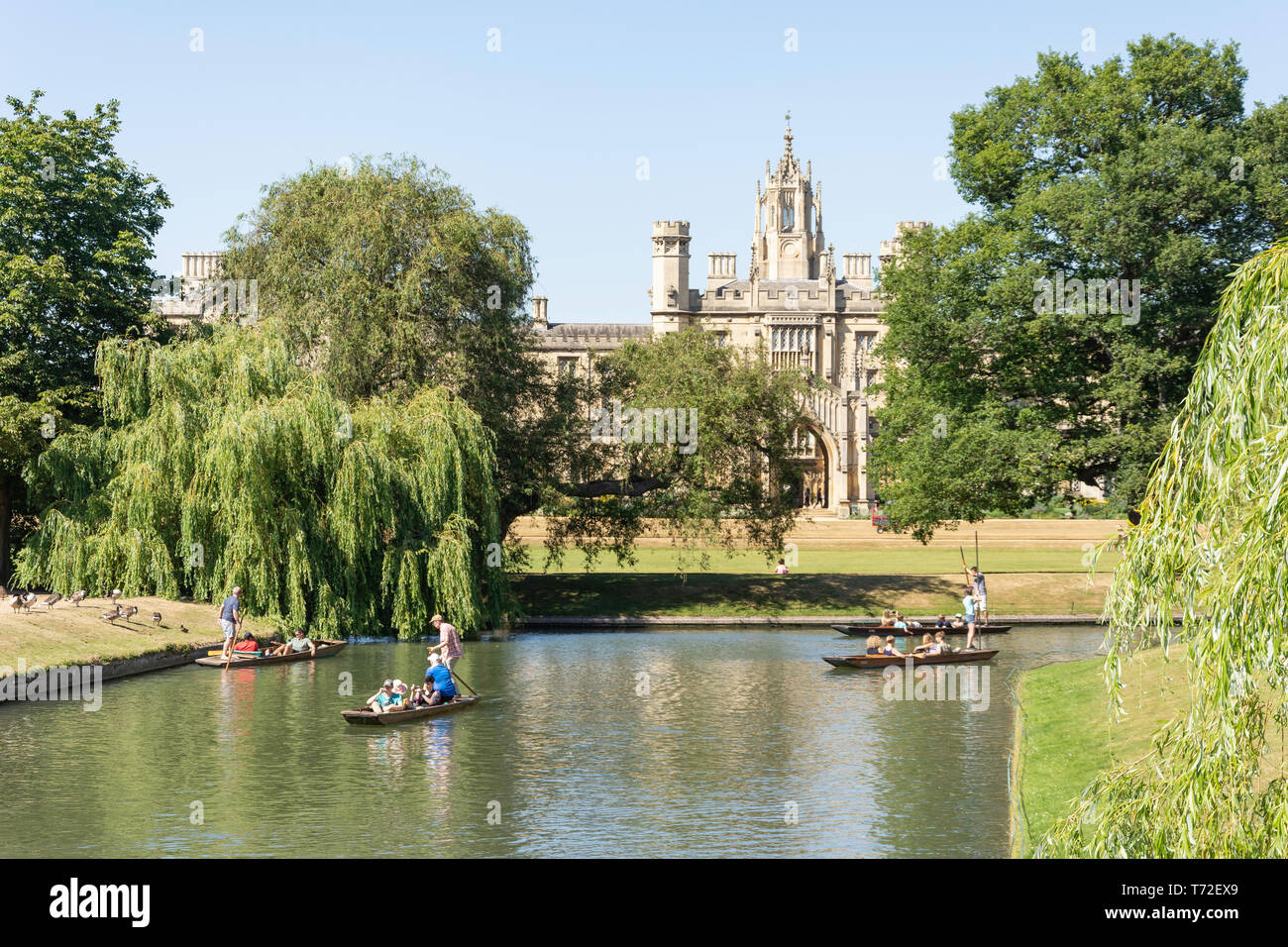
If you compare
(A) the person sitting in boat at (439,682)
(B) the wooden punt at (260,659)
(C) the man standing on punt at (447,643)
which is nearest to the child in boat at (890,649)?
(C) the man standing on punt at (447,643)

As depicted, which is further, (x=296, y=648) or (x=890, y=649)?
(x=296, y=648)

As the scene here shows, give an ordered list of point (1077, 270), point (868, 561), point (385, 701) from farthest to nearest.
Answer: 1. point (868, 561)
2. point (1077, 270)
3. point (385, 701)

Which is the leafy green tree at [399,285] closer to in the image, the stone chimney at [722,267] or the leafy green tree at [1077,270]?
the leafy green tree at [1077,270]

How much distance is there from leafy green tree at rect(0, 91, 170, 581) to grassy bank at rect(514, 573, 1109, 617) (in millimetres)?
14912

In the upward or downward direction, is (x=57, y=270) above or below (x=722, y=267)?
below

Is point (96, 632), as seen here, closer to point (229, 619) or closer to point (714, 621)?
point (229, 619)

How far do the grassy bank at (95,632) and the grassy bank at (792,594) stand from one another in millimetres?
11956

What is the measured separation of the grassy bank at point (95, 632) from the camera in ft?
82.3

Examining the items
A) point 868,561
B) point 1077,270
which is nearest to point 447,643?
point 1077,270

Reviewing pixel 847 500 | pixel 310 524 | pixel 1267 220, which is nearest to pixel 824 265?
pixel 847 500

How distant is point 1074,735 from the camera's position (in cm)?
1844

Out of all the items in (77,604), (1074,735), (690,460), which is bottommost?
(1074,735)

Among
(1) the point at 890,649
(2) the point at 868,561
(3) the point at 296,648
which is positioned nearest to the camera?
(1) the point at 890,649

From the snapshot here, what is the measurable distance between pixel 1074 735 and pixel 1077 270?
20.0 meters
